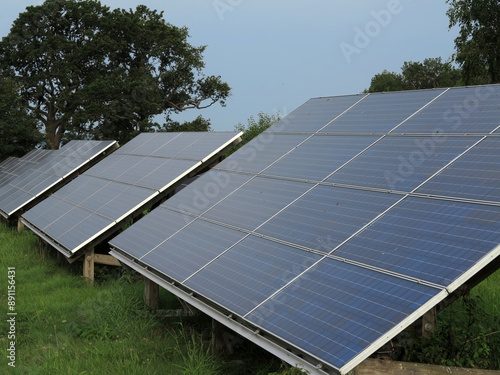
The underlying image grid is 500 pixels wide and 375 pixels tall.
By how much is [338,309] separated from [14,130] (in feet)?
96.4

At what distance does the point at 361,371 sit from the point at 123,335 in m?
4.12

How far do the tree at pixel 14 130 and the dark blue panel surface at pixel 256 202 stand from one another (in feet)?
82.9

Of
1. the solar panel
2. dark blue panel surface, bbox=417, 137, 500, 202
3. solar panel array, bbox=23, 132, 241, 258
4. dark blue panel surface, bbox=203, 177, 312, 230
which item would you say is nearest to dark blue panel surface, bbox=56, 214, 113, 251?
solar panel array, bbox=23, 132, 241, 258

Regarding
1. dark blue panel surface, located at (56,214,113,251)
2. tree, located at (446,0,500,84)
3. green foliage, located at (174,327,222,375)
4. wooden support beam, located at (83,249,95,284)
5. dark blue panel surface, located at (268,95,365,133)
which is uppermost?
tree, located at (446,0,500,84)

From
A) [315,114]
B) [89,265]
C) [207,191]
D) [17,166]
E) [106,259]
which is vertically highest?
[315,114]

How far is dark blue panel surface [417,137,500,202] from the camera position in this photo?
613 centimetres

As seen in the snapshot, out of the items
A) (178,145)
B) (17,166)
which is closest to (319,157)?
(178,145)

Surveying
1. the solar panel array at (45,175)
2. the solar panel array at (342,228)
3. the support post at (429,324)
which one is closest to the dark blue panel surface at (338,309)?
the solar panel array at (342,228)

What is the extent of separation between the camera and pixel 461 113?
8.06 metres

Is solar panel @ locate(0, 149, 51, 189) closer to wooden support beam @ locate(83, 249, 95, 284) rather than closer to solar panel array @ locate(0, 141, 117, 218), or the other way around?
solar panel array @ locate(0, 141, 117, 218)

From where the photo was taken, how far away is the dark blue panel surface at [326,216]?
21.8ft

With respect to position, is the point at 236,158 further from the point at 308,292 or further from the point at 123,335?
the point at 308,292

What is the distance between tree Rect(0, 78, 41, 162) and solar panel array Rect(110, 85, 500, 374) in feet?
78.1

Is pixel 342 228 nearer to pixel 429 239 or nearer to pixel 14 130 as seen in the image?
pixel 429 239
